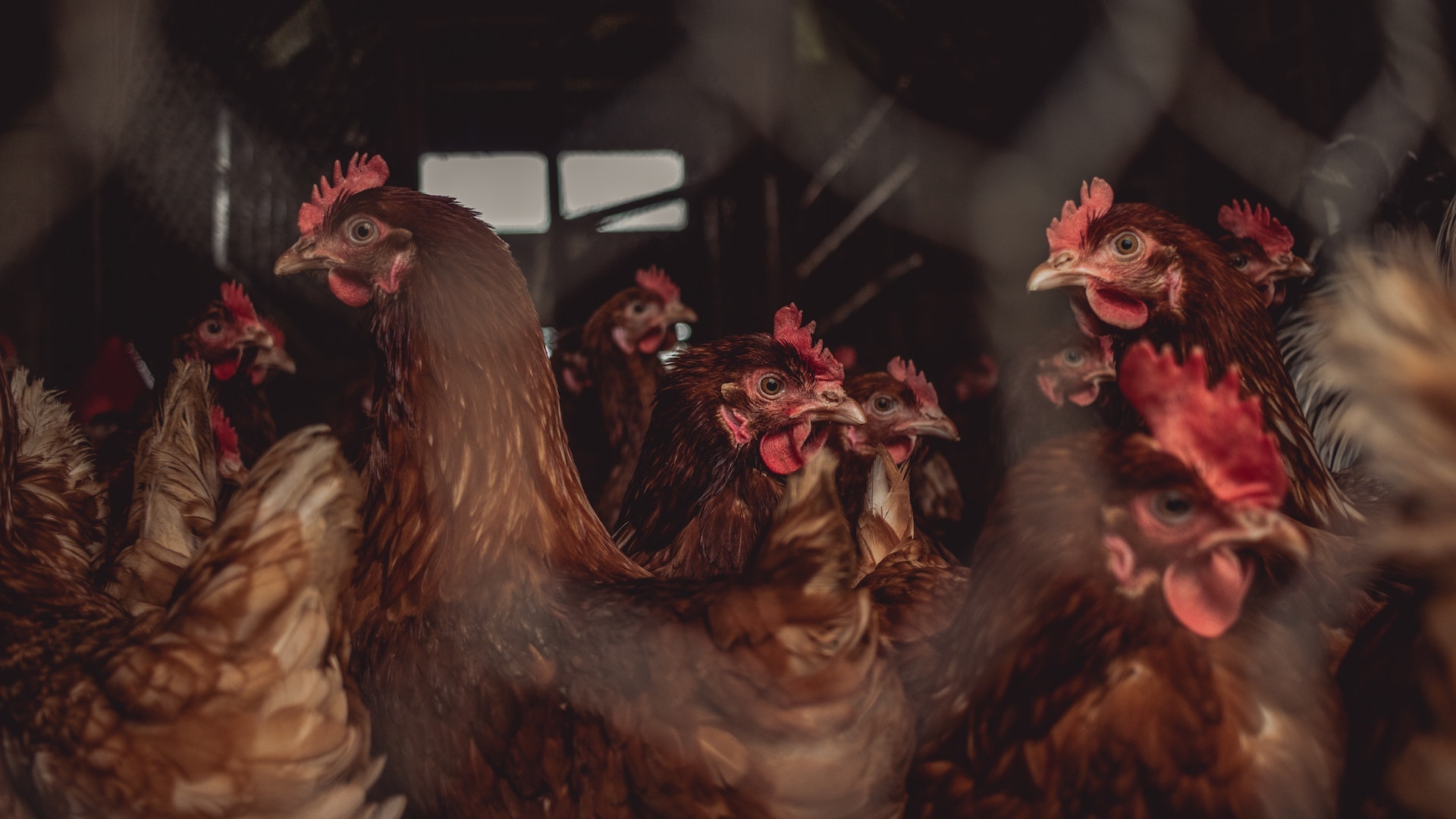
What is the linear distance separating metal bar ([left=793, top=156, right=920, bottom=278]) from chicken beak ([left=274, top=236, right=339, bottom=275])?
7.55 ft

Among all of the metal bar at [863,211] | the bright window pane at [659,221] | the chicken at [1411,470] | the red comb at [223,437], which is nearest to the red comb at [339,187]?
the red comb at [223,437]

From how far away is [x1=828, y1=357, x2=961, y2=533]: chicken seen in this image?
7.55 ft

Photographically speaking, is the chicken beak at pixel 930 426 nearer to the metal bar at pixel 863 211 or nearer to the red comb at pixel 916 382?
the red comb at pixel 916 382

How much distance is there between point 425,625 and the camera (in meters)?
1.22

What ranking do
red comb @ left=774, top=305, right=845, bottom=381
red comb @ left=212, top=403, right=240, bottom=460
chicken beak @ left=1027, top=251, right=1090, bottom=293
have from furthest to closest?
red comb @ left=212, top=403, right=240, bottom=460
red comb @ left=774, top=305, right=845, bottom=381
chicken beak @ left=1027, top=251, right=1090, bottom=293

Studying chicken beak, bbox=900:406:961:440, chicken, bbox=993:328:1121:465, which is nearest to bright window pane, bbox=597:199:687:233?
chicken, bbox=993:328:1121:465

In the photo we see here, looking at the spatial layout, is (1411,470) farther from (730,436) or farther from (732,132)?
(732,132)

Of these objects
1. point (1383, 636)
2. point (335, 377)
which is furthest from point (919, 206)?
point (1383, 636)

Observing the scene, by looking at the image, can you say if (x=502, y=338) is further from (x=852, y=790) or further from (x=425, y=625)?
(x=852, y=790)

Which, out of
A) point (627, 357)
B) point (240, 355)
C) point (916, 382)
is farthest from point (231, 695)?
point (627, 357)

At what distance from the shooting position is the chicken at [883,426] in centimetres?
230

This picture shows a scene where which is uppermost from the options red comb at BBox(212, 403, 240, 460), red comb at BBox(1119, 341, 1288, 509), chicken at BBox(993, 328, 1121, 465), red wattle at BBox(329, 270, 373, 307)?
red comb at BBox(1119, 341, 1288, 509)

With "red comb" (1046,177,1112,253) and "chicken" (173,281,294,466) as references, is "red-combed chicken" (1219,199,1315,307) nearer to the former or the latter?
"red comb" (1046,177,1112,253)

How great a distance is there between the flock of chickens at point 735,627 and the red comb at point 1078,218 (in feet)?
1.09
